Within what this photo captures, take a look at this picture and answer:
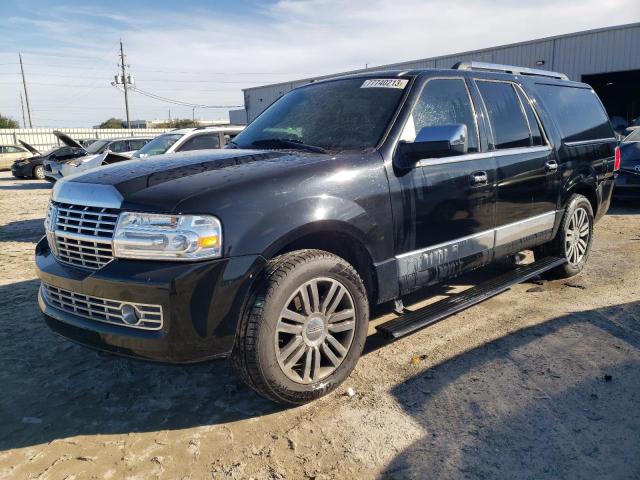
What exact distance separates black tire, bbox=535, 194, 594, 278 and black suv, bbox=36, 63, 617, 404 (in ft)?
2.21

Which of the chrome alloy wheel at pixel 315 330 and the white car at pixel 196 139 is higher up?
the white car at pixel 196 139

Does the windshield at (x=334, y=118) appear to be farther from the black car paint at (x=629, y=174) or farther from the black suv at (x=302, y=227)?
the black car paint at (x=629, y=174)

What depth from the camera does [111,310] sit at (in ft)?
7.93

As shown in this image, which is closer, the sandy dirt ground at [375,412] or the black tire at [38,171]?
the sandy dirt ground at [375,412]

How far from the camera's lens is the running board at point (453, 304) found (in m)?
3.07

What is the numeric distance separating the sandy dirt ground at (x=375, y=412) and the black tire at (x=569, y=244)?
3.12 feet

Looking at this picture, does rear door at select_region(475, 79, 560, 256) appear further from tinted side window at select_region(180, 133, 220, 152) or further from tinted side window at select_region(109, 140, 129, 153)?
tinted side window at select_region(109, 140, 129, 153)

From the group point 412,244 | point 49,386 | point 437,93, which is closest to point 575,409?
point 412,244

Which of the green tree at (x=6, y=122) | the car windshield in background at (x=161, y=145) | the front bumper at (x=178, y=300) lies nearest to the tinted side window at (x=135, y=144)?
the car windshield in background at (x=161, y=145)

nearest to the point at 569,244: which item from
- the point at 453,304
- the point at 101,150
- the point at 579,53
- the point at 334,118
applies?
the point at 453,304

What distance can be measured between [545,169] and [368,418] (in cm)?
290

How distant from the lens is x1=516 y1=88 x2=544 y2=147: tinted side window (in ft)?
14.0

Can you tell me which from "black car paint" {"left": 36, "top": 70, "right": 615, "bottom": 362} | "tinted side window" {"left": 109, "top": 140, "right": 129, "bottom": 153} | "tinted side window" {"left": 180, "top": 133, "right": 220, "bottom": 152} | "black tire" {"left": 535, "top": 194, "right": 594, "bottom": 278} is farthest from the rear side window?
"tinted side window" {"left": 109, "top": 140, "right": 129, "bottom": 153}

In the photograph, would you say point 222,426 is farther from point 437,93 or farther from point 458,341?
point 437,93
